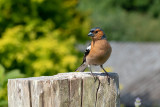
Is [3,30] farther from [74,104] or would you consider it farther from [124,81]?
[124,81]

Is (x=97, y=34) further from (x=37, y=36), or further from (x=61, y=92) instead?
(x=37, y=36)

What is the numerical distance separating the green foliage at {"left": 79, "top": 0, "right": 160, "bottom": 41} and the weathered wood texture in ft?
60.0

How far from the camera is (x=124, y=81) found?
12.0 meters

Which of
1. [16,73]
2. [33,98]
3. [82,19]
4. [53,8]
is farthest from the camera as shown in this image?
[82,19]

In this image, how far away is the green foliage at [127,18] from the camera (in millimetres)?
21984

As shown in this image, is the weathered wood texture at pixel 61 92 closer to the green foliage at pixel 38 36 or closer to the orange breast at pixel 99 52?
the orange breast at pixel 99 52

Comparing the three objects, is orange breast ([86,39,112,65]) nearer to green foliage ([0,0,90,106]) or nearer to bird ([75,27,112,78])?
bird ([75,27,112,78])

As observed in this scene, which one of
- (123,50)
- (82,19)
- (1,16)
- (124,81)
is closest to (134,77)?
(124,81)

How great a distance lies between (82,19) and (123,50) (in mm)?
7126

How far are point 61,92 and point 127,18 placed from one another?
67.4 ft

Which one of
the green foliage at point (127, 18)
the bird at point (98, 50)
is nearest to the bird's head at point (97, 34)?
the bird at point (98, 50)

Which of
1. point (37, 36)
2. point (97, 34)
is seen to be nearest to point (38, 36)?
point (37, 36)

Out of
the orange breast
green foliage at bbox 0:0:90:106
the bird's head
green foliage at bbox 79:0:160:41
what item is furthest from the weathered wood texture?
green foliage at bbox 79:0:160:41

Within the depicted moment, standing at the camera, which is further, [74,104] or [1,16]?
[1,16]
